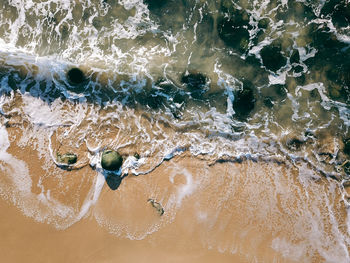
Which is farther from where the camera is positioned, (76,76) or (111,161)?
(76,76)

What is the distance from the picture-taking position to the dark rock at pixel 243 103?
11211mm

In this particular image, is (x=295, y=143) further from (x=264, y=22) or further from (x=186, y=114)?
(x=264, y=22)

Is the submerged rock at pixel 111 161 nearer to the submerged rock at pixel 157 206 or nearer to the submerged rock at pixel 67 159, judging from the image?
the submerged rock at pixel 67 159

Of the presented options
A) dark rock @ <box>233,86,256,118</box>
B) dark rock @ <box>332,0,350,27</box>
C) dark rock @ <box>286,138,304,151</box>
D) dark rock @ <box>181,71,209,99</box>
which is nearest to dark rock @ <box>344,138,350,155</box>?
dark rock @ <box>286,138,304,151</box>

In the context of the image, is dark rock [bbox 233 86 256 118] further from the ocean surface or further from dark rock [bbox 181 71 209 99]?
dark rock [bbox 181 71 209 99]

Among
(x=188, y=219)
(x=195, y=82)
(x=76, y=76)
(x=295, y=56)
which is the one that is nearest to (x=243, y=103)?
(x=195, y=82)

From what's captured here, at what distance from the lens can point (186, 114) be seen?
1140 centimetres

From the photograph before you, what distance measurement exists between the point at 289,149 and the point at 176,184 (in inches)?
226

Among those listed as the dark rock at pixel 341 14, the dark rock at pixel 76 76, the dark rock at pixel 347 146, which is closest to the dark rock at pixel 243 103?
the dark rock at pixel 347 146

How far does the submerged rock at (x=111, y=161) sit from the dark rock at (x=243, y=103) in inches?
244

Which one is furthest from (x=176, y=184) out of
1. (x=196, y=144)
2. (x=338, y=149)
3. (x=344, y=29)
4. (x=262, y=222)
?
(x=344, y=29)

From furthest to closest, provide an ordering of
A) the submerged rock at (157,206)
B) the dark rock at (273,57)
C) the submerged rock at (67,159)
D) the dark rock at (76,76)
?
the dark rock at (76,76) < the dark rock at (273,57) < the submerged rock at (67,159) < the submerged rock at (157,206)

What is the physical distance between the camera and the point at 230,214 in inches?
412

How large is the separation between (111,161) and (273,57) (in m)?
9.32
